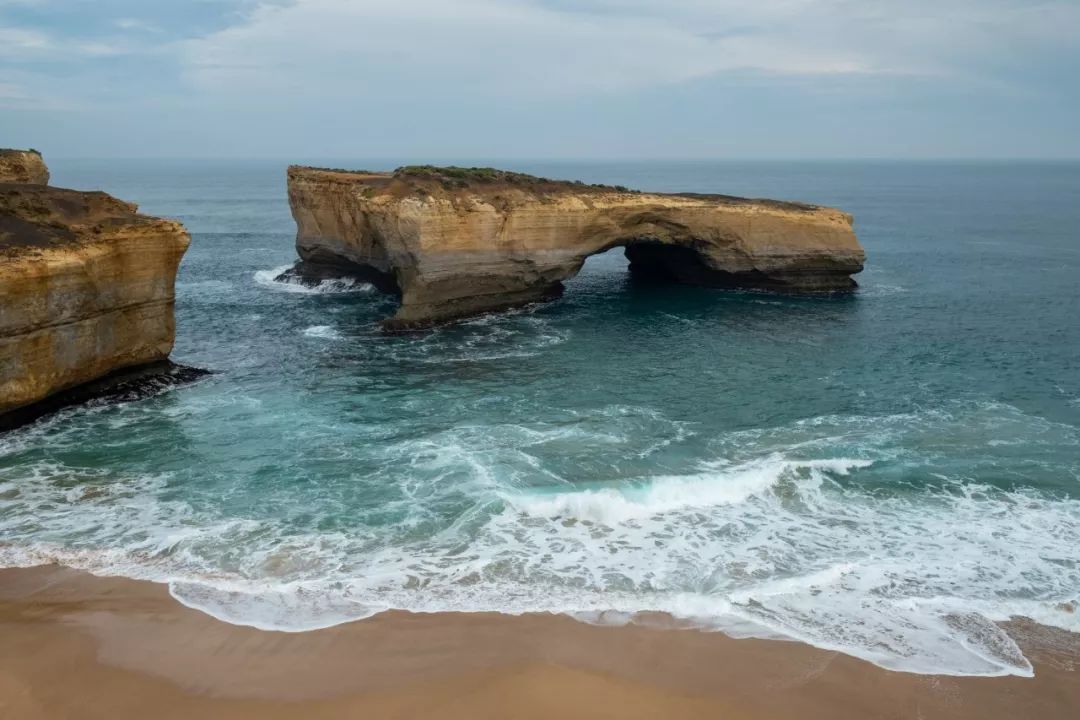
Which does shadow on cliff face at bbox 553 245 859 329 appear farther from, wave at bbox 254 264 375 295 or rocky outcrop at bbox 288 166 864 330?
wave at bbox 254 264 375 295

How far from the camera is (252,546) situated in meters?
15.6

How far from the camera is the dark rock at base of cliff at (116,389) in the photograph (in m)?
21.7

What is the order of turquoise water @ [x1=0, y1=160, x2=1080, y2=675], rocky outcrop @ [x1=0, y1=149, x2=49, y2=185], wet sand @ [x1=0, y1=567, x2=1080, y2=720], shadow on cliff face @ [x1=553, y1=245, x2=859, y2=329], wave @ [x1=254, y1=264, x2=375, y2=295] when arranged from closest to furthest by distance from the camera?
wet sand @ [x1=0, y1=567, x2=1080, y2=720], turquoise water @ [x1=0, y1=160, x2=1080, y2=675], rocky outcrop @ [x1=0, y1=149, x2=49, y2=185], shadow on cliff face @ [x1=553, y1=245, x2=859, y2=329], wave @ [x1=254, y1=264, x2=375, y2=295]

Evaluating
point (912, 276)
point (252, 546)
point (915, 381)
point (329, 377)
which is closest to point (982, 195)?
point (912, 276)

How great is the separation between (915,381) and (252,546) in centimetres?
2058

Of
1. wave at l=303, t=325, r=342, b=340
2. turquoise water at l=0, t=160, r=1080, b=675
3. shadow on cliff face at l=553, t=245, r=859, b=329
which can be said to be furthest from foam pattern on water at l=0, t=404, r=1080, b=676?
shadow on cliff face at l=553, t=245, r=859, b=329

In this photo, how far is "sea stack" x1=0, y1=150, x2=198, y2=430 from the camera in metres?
20.6

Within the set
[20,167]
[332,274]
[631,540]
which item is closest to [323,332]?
[332,274]

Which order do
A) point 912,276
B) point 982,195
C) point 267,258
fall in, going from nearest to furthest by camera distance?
point 912,276 → point 267,258 → point 982,195

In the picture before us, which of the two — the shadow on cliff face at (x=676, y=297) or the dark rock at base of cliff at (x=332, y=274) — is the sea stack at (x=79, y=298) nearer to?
the dark rock at base of cliff at (x=332, y=274)

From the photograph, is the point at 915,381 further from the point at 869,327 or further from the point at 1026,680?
the point at 1026,680

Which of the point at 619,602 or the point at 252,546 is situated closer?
the point at 619,602

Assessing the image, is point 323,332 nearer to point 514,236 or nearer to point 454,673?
point 514,236

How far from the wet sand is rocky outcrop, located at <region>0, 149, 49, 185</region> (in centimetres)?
2149
